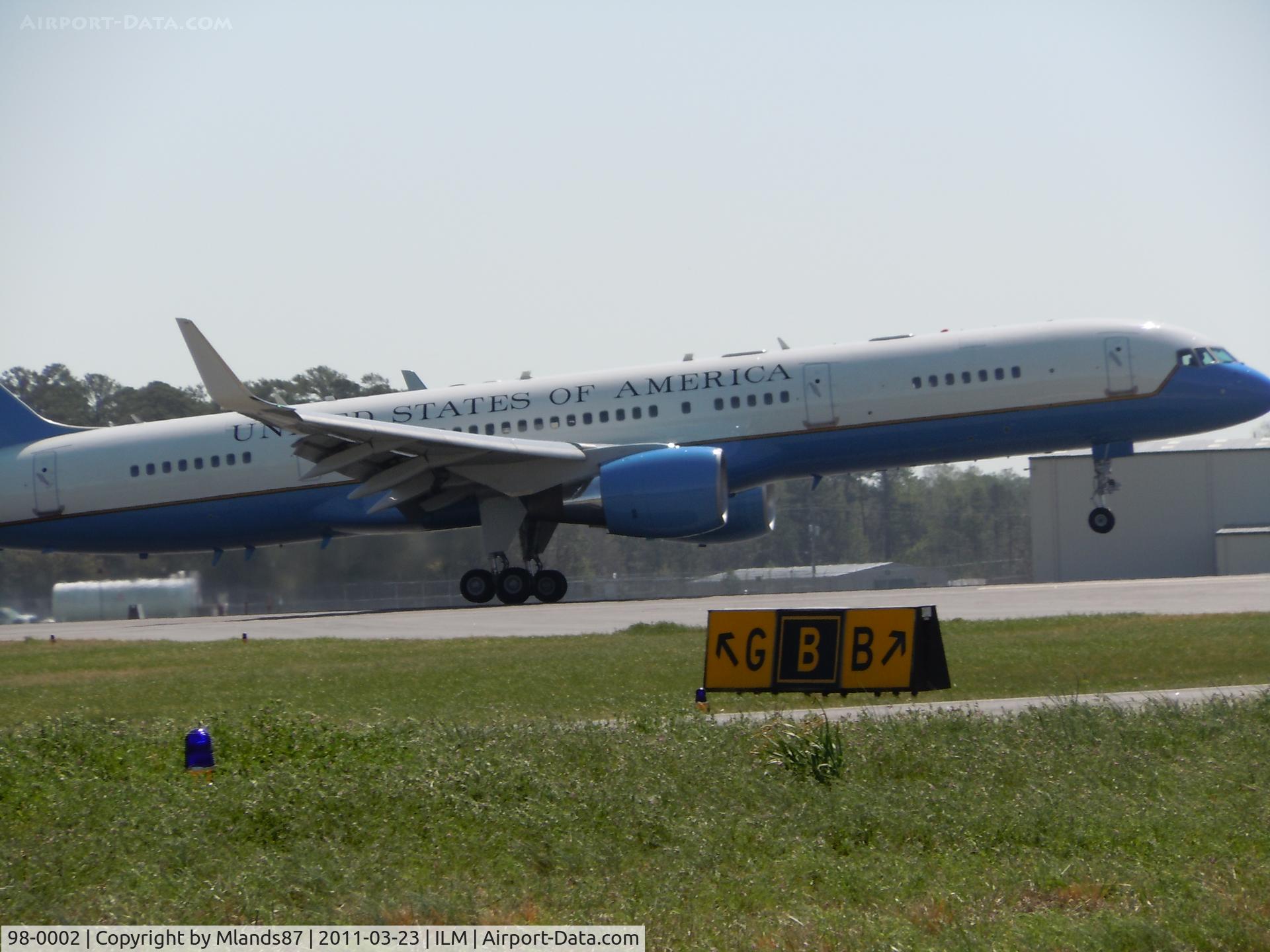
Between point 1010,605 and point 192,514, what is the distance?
17.3 metres

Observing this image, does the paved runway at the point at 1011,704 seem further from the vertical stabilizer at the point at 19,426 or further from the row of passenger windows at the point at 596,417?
the vertical stabilizer at the point at 19,426

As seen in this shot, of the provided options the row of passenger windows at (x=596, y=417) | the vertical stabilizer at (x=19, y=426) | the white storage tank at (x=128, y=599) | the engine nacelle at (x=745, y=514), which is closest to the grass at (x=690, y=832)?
the row of passenger windows at (x=596, y=417)

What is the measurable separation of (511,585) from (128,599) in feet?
46.7

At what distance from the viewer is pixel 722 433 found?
2955 cm

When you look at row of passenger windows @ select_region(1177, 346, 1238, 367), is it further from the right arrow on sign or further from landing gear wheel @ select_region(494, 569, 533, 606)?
the right arrow on sign

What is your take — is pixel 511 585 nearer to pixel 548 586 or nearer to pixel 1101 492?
pixel 548 586

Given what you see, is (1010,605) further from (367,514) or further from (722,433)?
(367,514)

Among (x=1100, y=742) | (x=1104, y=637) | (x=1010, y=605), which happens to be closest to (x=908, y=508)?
(x=1010, y=605)

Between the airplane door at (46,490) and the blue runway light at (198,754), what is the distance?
23756 mm

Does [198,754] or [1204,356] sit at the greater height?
[1204,356]

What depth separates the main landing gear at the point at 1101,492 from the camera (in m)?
29.7

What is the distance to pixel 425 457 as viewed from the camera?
28.8 m

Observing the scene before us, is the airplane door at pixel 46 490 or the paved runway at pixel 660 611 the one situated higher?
the airplane door at pixel 46 490

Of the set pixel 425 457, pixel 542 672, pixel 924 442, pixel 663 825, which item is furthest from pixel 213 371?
pixel 663 825
